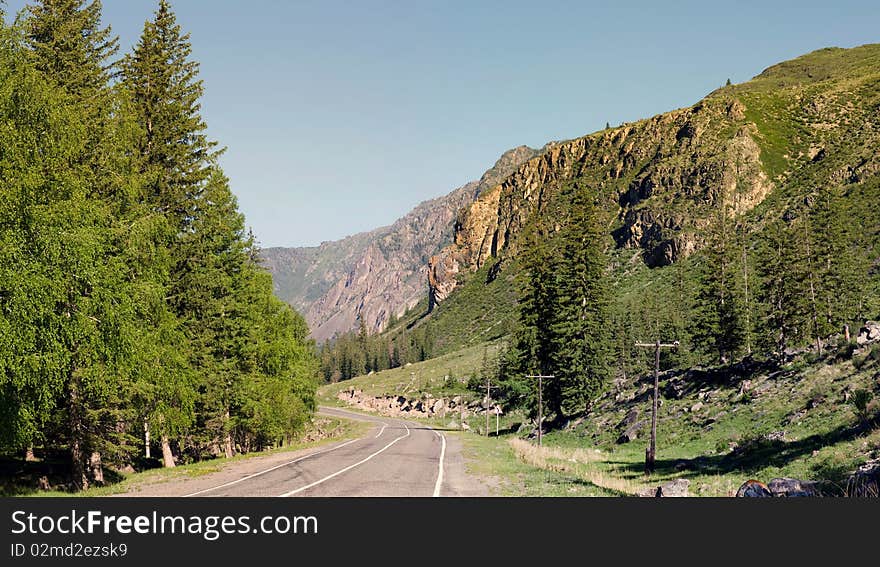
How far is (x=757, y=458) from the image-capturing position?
2586 cm

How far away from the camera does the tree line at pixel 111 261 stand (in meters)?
13.5

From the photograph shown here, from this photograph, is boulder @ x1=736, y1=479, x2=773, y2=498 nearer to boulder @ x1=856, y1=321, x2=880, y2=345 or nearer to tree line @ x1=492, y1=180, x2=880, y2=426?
boulder @ x1=856, y1=321, x2=880, y2=345

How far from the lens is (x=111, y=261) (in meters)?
16.0

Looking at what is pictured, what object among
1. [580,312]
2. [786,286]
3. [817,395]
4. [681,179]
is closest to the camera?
[817,395]

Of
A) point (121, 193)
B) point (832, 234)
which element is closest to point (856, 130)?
point (832, 234)

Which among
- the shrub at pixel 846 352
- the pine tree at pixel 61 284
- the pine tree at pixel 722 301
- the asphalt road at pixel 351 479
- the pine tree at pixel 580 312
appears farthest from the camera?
the pine tree at pixel 722 301

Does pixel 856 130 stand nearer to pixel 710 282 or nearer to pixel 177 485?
pixel 710 282

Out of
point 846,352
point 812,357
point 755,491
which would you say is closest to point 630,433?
point 812,357

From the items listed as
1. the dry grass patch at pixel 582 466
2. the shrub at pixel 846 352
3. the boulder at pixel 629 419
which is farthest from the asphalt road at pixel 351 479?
the shrub at pixel 846 352

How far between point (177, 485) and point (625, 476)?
64.1ft

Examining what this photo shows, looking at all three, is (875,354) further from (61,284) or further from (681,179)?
(681,179)

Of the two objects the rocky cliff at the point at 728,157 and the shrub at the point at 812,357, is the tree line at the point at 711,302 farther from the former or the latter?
the rocky cliff at the point at 728,157

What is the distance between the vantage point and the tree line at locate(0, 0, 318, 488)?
1348 centimetres

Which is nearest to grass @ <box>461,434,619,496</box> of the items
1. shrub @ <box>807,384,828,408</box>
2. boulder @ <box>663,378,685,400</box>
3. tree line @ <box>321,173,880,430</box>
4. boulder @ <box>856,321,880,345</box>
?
shrub @ <box>807,384,828,408</box>
